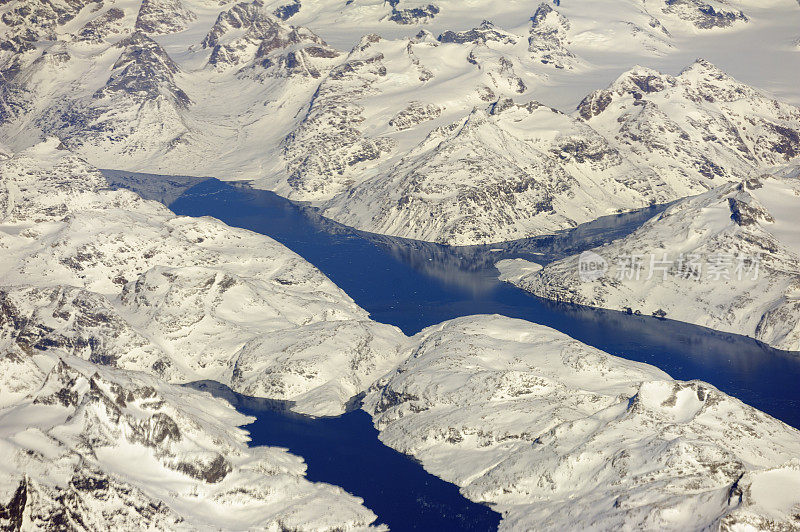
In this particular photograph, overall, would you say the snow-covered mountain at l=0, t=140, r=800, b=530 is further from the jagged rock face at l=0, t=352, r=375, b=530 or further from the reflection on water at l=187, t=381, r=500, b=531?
the reflection on water at l=187, t=381, r=500, b=531

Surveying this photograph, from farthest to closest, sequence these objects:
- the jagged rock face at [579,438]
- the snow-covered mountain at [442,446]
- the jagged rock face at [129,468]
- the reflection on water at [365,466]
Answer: the reflection on water at [365,466] → the jagged rock face at [579,438] → the snow-covered mountain at [442,446] → the jagged rock face at [129,468]

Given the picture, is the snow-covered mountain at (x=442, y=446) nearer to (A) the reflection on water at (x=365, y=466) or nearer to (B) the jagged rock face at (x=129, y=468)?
(B) the jagged rock face at (x=129, y=468)

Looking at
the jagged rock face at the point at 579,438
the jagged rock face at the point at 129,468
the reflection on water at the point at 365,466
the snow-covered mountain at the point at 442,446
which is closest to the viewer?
the jagged rock face at the point at 129,468

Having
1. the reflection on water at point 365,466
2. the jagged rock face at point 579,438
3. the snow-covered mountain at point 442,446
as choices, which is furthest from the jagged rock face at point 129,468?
the jagged rock face at point 579,438

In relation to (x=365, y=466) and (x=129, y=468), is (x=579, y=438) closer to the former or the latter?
(x=365, y=466)

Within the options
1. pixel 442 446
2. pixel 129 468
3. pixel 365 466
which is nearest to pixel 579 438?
pixel 442 446

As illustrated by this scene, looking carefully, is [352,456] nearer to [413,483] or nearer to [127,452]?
[413,483]

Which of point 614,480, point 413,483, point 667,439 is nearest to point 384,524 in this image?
point 413,483
